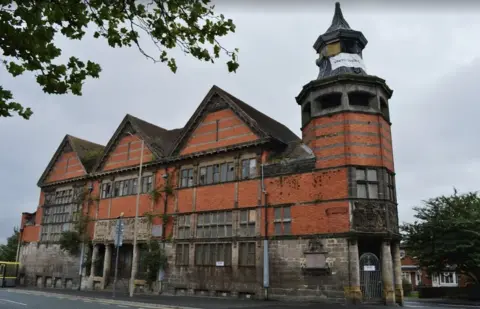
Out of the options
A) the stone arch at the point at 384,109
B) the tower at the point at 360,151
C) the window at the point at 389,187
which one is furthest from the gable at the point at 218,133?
the window at the point at 389,187

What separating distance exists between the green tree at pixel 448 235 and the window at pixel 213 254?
54.4ft

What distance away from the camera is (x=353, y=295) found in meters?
22.2

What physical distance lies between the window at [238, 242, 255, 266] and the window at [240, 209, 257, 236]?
72 cm

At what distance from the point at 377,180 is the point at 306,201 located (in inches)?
175

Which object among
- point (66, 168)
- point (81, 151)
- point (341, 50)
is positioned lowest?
point (66, 168)

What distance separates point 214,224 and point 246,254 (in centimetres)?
354

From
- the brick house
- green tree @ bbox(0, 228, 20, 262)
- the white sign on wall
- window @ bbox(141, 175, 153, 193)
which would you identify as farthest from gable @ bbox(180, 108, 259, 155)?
green tree @ bbox(0, 228, 20, 262)

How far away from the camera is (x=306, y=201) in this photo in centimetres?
2525

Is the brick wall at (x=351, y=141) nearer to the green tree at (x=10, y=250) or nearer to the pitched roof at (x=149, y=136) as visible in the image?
the pitched roof at (x=149, y=136)

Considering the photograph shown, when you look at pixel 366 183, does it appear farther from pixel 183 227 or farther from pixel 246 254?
pixel 183 227

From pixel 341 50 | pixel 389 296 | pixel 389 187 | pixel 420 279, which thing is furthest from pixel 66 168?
pixel 420 279

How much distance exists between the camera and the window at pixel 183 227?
3056 centimetres

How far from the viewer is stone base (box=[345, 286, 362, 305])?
22.0 meters

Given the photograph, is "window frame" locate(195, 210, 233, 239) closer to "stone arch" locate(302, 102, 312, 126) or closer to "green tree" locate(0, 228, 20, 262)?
"stone arch" locate(302, 102, 312, 126)
